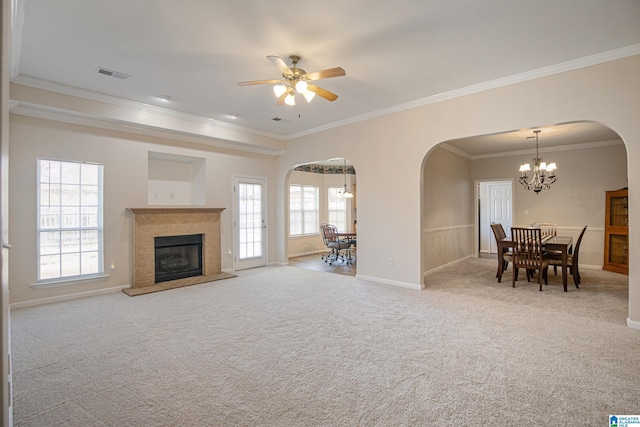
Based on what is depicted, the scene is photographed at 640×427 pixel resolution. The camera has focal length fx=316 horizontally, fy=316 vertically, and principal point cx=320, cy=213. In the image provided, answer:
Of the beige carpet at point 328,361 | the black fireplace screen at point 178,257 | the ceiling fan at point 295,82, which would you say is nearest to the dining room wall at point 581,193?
the beige carpet at point 328,361

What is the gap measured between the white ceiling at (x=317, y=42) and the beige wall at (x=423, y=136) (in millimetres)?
220

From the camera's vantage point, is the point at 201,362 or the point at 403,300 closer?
the point at 201,362

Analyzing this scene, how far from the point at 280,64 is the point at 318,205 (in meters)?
6.88

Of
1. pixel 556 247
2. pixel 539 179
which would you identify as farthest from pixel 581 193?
pixel 556 247

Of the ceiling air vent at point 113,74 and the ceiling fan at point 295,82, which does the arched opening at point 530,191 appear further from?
A: the ceiling air vent at point 113,74

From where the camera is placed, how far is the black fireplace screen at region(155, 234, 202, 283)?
5750 millimetres

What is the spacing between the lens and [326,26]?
298 centimetres

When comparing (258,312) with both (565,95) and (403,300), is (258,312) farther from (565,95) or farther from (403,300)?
(565,95)

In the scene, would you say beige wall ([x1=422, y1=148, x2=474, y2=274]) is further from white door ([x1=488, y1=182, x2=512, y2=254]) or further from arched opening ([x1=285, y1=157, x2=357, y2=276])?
arched opening ([x1=285, y1=157, x2=357, y2=276])

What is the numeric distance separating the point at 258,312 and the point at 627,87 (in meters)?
4.93

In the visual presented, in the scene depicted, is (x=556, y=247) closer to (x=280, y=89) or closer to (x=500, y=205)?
(x=500, y=205)

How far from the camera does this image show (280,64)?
314 centimetres

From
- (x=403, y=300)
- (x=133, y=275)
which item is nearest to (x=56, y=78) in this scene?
(x=133, y=275)

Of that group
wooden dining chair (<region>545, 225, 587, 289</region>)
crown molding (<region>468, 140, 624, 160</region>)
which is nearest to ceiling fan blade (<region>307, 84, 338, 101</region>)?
wooden dining chair (<region>545, 225, 587, 289</region>)
